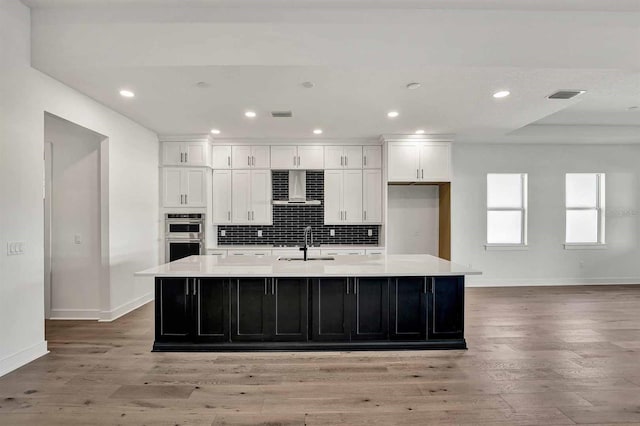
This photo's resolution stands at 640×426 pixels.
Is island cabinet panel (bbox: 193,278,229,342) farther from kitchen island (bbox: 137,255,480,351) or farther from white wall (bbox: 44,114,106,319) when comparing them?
white wall (bbox: 44,114,106,319)

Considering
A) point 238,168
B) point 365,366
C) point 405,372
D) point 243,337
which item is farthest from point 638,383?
point 238,168

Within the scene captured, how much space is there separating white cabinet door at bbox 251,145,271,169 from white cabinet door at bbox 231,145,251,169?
9 centimetres

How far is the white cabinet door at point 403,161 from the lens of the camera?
613 cm

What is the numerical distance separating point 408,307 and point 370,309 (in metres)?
0.38

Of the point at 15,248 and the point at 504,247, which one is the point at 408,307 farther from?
the point at 504,247

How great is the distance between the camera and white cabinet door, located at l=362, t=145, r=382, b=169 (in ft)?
21.1

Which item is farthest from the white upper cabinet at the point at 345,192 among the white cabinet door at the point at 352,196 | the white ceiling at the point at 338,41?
the white ceiling at the point at 338,41

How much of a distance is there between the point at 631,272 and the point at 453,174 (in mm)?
3932

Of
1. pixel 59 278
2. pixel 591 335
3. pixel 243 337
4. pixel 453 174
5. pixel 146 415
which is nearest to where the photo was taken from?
pixel 146 415

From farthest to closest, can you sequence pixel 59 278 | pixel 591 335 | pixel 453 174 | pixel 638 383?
pixel 453 174, pixel 59 278, pixel 591 335, pixel 638 383

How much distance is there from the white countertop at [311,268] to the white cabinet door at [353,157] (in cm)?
261

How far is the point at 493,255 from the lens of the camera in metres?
6.89

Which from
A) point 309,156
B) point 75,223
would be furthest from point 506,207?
point 75,223

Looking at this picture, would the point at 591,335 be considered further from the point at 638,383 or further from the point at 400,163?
the point at 400,163
